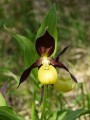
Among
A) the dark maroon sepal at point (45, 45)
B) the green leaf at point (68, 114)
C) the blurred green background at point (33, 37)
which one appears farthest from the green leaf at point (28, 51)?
the blurred green background at point (33, 37)

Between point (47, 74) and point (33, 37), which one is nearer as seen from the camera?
point (47, 74)

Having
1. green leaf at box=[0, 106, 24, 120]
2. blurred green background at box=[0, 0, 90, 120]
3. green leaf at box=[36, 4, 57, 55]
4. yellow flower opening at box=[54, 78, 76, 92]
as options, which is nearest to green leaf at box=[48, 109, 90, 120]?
yellow flower opening at box=[54, 78, 76, 92]

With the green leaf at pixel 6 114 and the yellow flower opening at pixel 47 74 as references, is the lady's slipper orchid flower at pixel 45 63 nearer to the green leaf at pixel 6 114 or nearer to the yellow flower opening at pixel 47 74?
the yellow flower opening at pixel 47 74

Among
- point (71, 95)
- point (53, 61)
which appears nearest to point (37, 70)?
point (53, 61)

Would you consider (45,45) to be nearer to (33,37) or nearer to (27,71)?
(27,71)

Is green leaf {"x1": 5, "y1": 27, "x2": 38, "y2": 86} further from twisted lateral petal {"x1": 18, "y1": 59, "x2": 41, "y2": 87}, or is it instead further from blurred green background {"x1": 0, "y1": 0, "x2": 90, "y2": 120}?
blurred green background {"x1": 0, "y1": 0, "x2": 90, "y2": 120}

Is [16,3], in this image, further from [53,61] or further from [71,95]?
[53,61]

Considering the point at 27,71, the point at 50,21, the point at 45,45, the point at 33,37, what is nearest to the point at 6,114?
the point at 27,71
